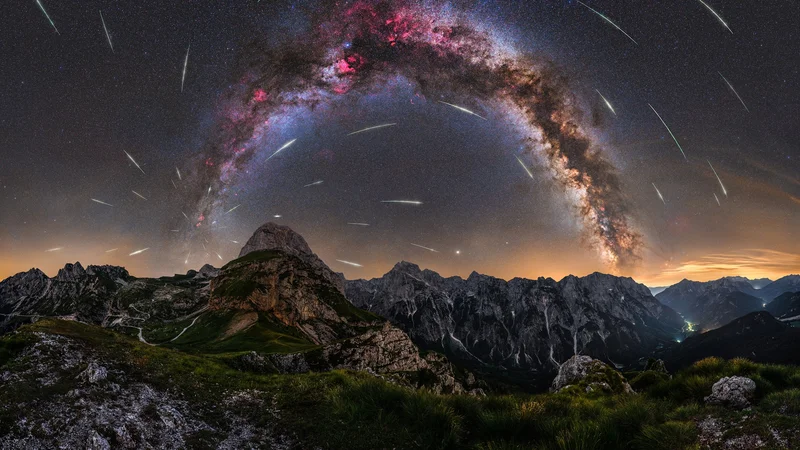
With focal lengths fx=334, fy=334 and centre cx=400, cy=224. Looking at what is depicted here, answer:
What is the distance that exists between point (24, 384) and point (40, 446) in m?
4.84

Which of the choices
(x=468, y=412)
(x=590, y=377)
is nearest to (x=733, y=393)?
(x=468, y=412)

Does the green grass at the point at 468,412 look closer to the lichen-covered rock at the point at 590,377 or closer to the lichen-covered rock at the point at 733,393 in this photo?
the lichen-covered rock at the point at 733,393

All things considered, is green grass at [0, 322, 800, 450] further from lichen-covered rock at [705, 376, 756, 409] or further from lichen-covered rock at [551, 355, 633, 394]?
lichen-covered rock at [551, 355, 633, 394]

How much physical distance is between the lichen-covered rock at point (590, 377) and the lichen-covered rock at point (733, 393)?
48.3 ft

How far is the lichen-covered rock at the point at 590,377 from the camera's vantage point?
30609 mm

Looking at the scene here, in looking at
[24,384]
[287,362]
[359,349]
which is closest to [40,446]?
[24,384]

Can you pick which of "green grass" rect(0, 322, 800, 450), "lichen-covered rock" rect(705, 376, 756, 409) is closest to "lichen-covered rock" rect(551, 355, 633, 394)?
"lichen-covered rock" rect(705, 376, 756, 409)

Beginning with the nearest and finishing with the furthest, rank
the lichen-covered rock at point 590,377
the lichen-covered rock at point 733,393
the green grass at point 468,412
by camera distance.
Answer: the green grass at point 468,412 < the lichen-covered rock at point 733,393 < the lichen-covered rock at point 590,377

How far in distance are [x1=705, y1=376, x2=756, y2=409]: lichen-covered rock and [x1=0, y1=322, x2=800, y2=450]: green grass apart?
19.1 inches

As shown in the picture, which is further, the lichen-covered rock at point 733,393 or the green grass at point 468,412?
the lichen-covered rock at point 733,393

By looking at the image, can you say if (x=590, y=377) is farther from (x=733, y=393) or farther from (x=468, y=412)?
(x=468, y=412)

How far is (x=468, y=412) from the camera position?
11.0m

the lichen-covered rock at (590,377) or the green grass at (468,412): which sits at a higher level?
the green grass at (468,412)

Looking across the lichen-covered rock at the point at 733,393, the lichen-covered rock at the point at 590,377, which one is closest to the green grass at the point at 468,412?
the lichen-covered rock at the point at 733,393
